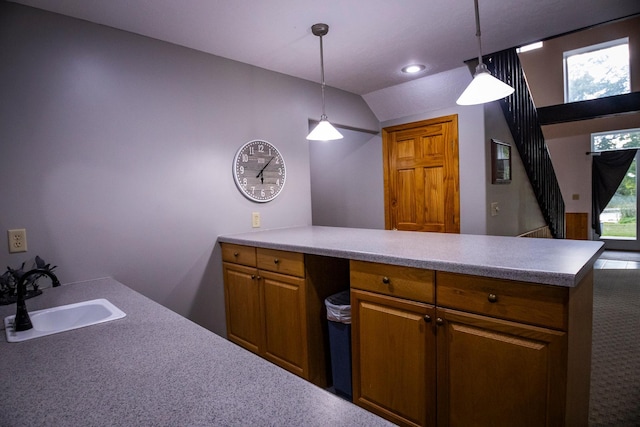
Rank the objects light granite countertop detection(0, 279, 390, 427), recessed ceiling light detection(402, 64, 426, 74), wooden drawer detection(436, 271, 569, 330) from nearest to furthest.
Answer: light granite countertop detection(0, 279, 390, 427) → wooden drawer detection(436, 271, 569, 330) → recessed ceiling light detection(402, 64, 426, 74)

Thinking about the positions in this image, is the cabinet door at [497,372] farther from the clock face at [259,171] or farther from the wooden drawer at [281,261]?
the clock face at [259,171]

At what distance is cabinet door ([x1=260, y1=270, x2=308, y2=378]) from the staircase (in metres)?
2.45

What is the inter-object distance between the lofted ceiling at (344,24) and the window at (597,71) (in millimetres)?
5668

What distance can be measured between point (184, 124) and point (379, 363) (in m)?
1.99

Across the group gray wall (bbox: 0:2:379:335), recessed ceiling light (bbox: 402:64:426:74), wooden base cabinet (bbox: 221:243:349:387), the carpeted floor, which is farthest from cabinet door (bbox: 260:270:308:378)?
recessed ceiling light (bbox: 402:64:426:74)

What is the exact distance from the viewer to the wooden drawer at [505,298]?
1149 millimetres

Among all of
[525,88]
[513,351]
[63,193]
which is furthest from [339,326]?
[525,88]

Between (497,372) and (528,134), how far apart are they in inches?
149

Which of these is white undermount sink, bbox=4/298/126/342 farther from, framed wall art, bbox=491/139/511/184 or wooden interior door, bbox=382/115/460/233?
framed wall art, bbox=491/139/511/184

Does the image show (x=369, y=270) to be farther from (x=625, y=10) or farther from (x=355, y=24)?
(x=625, y=10)

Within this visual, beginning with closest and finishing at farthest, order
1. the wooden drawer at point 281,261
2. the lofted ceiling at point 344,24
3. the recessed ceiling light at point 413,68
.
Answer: the lofted ceiling at point 344,24
the wooden drawer at point 281,261
the recessed ceiling light at point 413,68

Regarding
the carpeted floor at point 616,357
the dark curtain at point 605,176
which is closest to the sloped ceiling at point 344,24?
the carpeted floor at point 616,357

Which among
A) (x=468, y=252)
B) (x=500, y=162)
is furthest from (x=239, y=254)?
(x=500, y=162)

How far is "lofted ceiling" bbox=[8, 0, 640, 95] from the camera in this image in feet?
6.26
